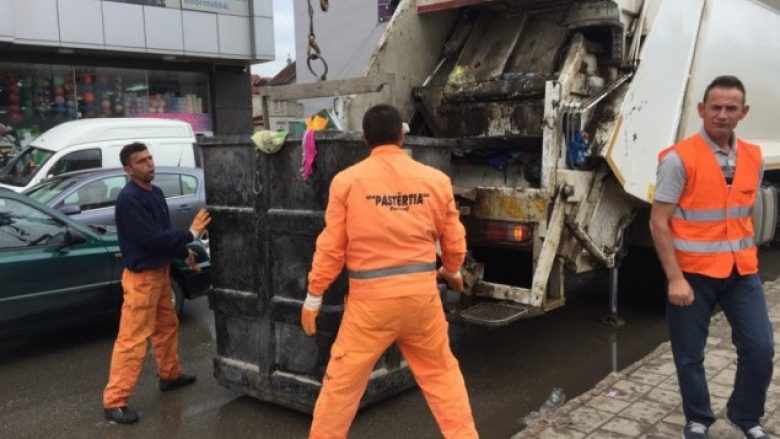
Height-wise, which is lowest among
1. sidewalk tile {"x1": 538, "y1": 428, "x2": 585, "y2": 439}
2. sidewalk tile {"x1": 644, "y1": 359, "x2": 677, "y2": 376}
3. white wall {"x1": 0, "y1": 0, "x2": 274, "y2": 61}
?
sidewalk tile {"x1": 538, "y1": 428, "x2": 585, "y2": 439}

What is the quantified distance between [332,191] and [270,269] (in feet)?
3.55

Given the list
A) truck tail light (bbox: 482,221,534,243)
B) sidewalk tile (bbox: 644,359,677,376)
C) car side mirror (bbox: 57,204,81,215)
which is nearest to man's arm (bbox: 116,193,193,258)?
truck tail light (bbox: 482,221,534,243)

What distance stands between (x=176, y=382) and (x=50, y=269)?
1473 mm

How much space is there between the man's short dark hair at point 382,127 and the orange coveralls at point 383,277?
0.12 feet

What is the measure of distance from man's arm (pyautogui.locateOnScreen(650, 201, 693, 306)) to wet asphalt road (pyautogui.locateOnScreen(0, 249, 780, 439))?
4.02 ft

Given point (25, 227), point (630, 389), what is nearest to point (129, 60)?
point (25, 227)

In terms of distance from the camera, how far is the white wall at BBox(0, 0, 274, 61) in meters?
13.0

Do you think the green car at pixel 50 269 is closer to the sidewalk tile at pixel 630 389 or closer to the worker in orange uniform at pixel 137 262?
the worker in orange uniform at pixel 137 262

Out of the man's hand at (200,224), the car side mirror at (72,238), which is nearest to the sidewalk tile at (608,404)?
the man's hand at (200,224)

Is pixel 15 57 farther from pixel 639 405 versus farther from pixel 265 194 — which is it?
pixel 639 405

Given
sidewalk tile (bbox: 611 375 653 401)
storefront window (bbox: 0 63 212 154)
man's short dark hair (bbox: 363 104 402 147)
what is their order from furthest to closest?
storefront window (bbox: 0 63 212 154) < sidewalk tile (bbox: 611 375 653 401) < man's short dark hair (bbox: 363 104 402 147)

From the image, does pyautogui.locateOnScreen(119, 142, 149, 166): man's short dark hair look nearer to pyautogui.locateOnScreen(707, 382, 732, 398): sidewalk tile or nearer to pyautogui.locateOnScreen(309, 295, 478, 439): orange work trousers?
pyautogui.locateOnScreen(309, 295, 478, 439): orange work trousers

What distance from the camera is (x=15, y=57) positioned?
44.7 feet

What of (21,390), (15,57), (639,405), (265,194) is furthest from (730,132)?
(15,57)
